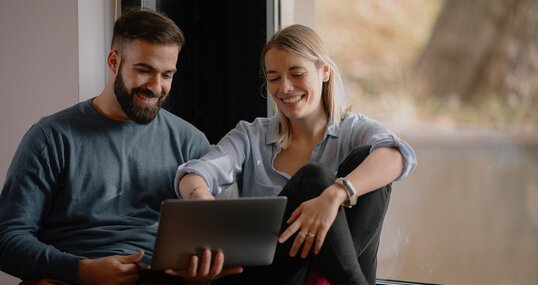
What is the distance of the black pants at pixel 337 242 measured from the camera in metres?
1.81

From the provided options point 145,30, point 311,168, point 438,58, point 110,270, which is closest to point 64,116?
point 145,30

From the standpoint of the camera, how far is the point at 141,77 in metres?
2.13

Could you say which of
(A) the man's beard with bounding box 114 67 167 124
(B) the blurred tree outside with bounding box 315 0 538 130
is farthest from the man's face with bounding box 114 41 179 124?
(B) the blurred tree outside with bounding box 315 0 538 130

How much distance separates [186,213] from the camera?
169 centimetres

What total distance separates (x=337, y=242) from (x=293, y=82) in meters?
0.49

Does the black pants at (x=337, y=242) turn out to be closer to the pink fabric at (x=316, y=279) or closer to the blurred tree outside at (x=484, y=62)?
the pink fabric at (x=316, y=279)

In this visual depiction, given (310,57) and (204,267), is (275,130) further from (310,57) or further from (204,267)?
(204,267)

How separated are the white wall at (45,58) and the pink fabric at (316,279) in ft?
3.49

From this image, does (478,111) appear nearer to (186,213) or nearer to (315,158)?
(315,158)

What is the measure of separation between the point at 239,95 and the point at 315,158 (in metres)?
0.82

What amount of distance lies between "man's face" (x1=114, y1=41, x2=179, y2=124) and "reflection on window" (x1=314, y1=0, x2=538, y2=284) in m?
0.80

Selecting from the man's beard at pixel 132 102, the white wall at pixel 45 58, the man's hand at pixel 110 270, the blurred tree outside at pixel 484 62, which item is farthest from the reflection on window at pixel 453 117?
the man's hand at pixel 110 270

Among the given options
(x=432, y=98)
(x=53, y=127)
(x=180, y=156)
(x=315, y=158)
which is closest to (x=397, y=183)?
(x=432, y=98)

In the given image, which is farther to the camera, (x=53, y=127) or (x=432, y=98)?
(x=432, y=98)
